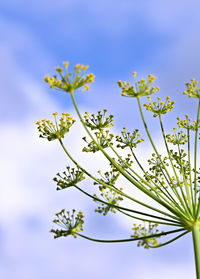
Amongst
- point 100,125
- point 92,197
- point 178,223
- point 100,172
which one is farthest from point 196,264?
point 100,125

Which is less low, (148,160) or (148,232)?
(148,160)

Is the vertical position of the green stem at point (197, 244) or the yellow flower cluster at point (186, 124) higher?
the yellow flower cluster at point (186, 124)

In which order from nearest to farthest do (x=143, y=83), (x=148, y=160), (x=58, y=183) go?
(x=143, y=83), (x=58, y=183), (x=148, y=160)

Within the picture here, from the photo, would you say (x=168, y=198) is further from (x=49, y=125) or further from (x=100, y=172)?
(x=49, y=125)

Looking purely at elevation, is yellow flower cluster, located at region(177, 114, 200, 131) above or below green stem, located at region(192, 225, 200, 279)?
above

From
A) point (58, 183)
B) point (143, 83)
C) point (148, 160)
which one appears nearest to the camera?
point (143, 83)

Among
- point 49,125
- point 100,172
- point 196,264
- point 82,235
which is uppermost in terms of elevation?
point 49,125

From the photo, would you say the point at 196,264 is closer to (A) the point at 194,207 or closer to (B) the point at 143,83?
(A) the point at 194,207

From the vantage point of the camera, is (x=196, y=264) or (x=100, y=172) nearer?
(x=196, y=264)

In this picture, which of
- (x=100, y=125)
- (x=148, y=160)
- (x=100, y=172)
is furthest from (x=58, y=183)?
(x=148, y=160)
